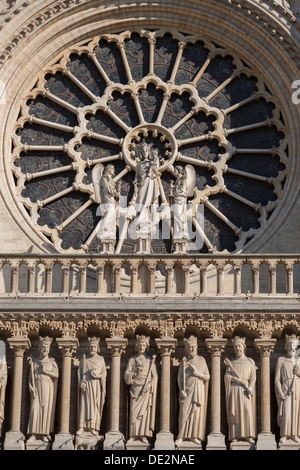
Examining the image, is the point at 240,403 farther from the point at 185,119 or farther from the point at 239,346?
the point at 185,119

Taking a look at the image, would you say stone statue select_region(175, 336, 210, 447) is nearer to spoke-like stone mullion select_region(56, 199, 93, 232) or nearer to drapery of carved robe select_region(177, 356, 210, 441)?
drapery of carved robe select_region(177, 356, 210, 441)

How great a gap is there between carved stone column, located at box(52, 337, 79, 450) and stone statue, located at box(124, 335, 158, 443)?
31.2 inches

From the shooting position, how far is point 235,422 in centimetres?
2639

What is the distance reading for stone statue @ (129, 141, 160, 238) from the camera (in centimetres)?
2798

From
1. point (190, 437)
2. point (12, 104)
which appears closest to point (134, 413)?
point (190, 437)

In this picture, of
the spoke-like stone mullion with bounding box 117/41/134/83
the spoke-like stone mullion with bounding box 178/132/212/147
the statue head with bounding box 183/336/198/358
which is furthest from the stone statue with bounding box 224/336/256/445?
the spoke-like stone mullion with bounding box 117/41/134/83

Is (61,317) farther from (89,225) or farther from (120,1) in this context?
(120,1)

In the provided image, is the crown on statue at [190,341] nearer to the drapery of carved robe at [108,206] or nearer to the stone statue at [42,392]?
the stone statue at [42,392]

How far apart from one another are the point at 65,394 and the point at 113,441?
3.16ft


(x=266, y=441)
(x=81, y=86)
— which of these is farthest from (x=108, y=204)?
(x=266, y=441)

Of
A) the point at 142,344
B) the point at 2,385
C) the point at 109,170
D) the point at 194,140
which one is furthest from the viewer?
the point at 194,140

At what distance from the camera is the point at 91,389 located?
26562mm
